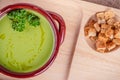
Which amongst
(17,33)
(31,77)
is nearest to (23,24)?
(17,33)

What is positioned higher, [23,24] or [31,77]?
[23,24]

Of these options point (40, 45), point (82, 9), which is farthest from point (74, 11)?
point (40, 45)

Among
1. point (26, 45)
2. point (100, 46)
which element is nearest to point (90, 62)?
point (100, 46)

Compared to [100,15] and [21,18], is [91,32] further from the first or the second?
[21,18]

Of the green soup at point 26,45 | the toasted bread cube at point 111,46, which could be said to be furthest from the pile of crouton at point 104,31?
the green soup at point 26,45

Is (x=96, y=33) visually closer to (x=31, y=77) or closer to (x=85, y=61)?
(x=85, y=61)
